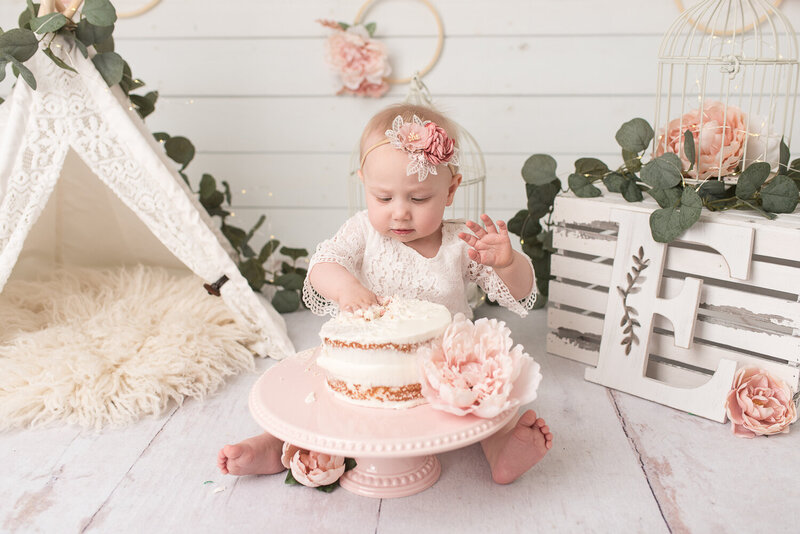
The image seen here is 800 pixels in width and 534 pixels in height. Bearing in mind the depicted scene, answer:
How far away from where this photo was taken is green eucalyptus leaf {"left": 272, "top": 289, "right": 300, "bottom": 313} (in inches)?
85.0

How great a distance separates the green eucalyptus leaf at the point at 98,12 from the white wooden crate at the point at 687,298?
1137mm

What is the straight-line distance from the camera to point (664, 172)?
1475 mm

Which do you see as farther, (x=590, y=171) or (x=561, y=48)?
(x=561, y=48)

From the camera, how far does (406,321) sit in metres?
1.20

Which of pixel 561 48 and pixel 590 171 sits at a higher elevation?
pixel 561 48

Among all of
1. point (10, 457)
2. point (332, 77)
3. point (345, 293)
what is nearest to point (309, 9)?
point (332, 77)

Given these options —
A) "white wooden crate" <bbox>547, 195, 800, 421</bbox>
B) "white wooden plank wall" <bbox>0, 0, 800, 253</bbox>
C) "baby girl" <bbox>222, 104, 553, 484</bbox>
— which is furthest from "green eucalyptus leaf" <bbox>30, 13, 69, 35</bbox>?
"white wooden crate" <bbox>547, 195, 800, 421</bbox>

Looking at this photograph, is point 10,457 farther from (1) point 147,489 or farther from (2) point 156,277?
(2) point 156,277

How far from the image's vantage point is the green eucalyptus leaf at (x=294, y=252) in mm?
2270

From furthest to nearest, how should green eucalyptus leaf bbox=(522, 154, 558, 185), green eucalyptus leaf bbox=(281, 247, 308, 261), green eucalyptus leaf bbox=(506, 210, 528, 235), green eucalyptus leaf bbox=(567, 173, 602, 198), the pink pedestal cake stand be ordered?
green eucalyptus leaf bbox=(281, 247, 308, 261) < green eucalyptus leaf bbox=(506, 210, 528, 235) < green eucalyptus leaf bbox=(522, 154, 558, 185) < green eucalyptus leaf bbox=(567, 173, 602, 198) < the pink pedestal cake stand

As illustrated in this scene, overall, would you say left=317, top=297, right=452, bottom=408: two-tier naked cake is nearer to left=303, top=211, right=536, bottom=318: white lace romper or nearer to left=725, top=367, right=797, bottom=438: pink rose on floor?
left=303, top=211, right=536, bottom=318: white lace romper

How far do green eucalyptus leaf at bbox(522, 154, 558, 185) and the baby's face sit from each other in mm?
417

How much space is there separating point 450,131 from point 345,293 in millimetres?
417

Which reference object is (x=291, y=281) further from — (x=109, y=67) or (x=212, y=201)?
(x=109, y=67)
